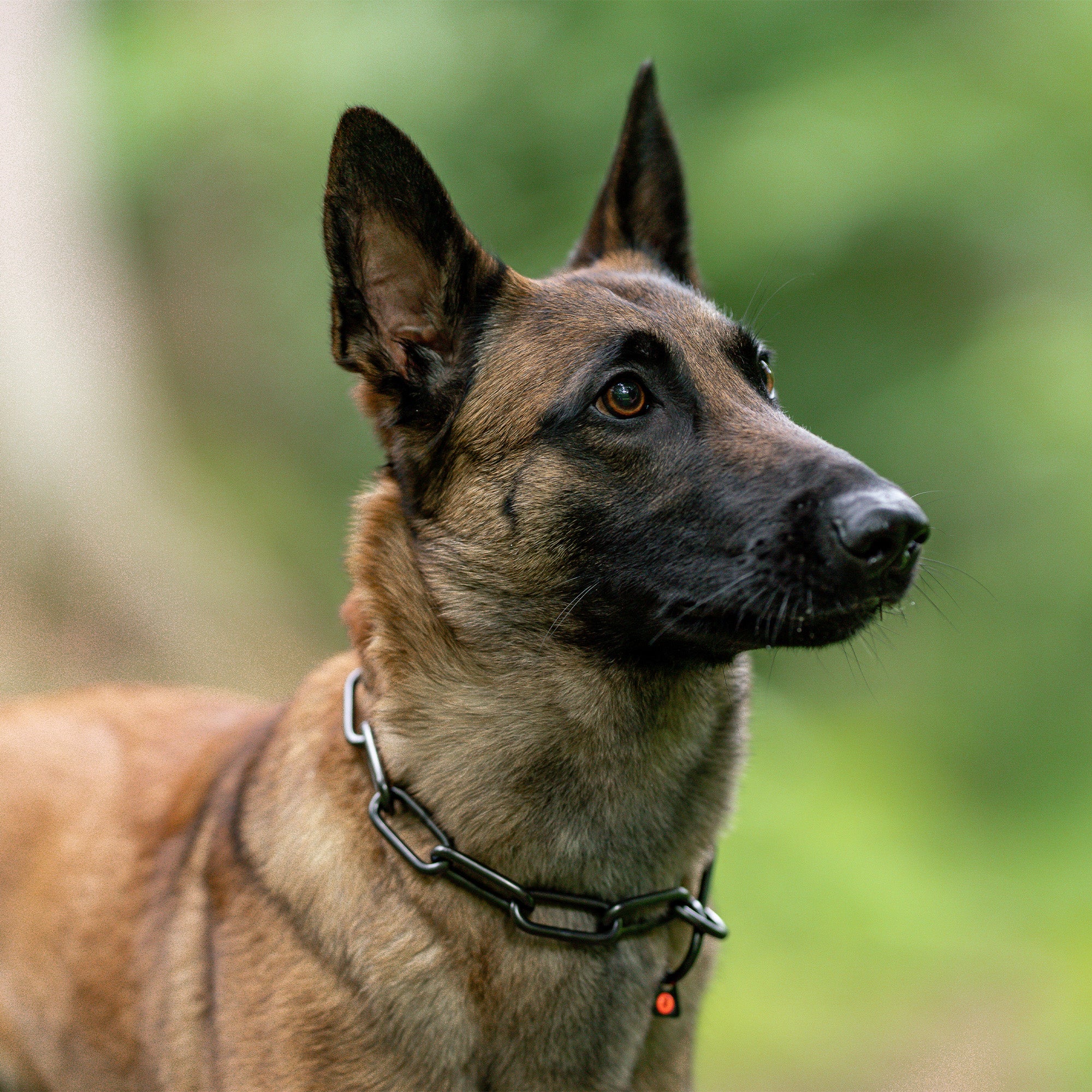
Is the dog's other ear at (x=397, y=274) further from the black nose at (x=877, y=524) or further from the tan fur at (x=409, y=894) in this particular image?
the black nose at (x=877, y=524)

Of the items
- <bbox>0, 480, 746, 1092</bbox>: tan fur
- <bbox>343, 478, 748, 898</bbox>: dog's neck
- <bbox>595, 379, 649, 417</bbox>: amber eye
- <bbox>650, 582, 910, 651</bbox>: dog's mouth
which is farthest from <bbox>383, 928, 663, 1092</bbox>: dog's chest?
<bbox>595, 379, 649, 417</bbox>: amber eye

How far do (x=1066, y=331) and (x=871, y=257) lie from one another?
1509 mm

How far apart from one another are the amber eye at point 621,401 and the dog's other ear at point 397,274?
426 mm

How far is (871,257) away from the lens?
8.06 metres

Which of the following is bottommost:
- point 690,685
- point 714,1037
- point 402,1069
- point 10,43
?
point 714,1037

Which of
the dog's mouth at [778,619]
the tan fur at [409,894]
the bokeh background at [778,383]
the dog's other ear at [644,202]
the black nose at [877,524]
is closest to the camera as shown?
the black nose at [877,524]

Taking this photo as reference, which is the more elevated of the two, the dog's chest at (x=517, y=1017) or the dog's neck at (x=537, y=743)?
the dog's neck at (x=537, y=743)

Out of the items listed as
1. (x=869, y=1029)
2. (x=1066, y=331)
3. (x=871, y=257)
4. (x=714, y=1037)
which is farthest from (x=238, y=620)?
(x=1066, y=331)

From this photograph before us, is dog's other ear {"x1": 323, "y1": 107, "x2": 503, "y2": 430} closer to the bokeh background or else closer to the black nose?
the black nose

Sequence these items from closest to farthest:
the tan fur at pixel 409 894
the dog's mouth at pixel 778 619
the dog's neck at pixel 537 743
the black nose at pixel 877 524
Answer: the black nose at pixel 877 524, the dog's mouth at pixel 778 619, the tan fur at pixel 409 894, the dog's neck at pixel 537 743

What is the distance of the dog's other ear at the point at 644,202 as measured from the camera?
10.9ft

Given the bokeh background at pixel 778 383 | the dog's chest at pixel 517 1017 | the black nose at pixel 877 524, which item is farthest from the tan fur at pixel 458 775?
the bokeh background at pixel 778 383

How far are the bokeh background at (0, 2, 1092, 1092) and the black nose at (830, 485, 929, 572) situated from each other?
3.18 m

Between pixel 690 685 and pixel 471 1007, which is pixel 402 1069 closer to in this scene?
pixel 471 1007
